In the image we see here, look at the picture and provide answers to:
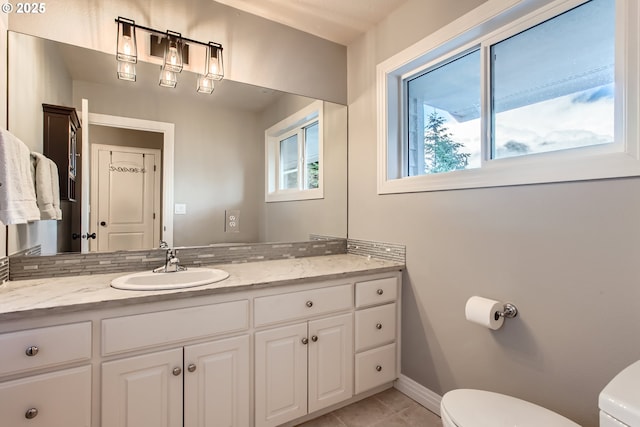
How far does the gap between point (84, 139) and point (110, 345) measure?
1.12 m

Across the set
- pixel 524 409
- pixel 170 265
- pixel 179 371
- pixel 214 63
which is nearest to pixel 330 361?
pixel 179 371

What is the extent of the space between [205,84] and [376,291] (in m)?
1.68

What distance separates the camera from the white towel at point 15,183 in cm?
113

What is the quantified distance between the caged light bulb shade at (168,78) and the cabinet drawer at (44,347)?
1373 mm

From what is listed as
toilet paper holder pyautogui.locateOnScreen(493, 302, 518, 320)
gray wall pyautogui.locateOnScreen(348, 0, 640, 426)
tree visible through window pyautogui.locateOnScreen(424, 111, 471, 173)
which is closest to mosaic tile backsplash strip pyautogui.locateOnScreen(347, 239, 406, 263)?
gray wall pyautogui.locateOnScreen(348, 0, 640, 426)

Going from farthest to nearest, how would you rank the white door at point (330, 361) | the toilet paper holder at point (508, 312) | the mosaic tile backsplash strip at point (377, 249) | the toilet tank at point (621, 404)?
the mosaic tile backsplash strip at point (377, 249), the white door at point (330, 361), the toilet paper holder at point (508, 312), the toilet tank at point (621, 404)

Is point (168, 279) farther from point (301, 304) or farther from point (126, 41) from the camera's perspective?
point (126, 41)

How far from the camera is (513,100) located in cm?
156

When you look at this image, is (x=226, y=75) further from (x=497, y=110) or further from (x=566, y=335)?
(x=566, y=335)

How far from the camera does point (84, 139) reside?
1.67 metres

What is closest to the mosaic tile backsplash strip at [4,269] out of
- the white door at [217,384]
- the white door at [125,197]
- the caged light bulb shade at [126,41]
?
the white door at [125,197]

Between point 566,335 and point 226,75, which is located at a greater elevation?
point 226,75

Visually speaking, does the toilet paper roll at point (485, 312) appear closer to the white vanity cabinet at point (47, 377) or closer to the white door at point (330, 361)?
the white door at point (330, 361)

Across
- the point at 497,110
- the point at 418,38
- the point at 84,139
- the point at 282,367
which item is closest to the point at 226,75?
the point at 84,139
